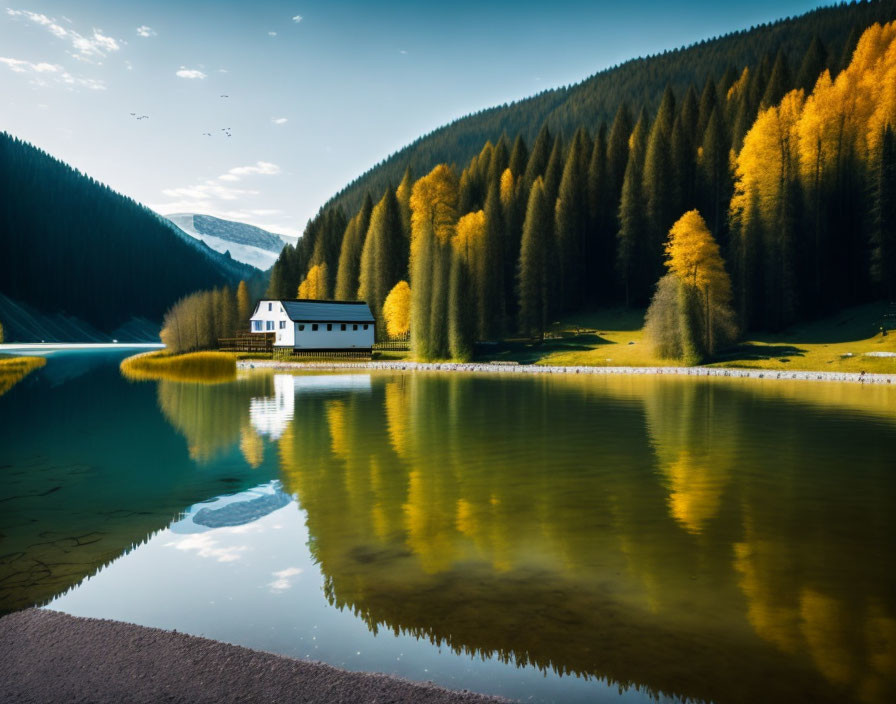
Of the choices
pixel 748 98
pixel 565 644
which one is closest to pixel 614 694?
pixel 565 644

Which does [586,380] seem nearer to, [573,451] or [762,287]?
[762,287]

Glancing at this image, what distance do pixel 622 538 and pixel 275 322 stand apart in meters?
74.4

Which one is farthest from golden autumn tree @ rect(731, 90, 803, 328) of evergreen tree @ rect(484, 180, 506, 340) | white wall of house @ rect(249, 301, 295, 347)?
white wall of house @ rect(249, 301, 295, 347)

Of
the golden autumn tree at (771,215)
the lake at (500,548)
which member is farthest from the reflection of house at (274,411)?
the golden autumn tree at (771,215)

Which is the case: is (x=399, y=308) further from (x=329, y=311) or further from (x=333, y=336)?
(x=329, y=311)

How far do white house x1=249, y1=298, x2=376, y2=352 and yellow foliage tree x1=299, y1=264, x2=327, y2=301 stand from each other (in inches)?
587

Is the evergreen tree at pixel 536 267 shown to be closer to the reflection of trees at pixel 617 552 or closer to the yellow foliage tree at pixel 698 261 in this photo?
the yellow foliage tree at pixel 698 261

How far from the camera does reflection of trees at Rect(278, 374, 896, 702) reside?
6.63m

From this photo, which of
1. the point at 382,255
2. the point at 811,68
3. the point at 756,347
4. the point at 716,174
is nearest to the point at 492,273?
the point at 382,255

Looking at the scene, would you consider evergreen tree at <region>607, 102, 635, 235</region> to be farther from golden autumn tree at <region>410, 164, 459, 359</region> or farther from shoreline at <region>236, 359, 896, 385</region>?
shoreline at <region>236, 359, 896, 385</region>

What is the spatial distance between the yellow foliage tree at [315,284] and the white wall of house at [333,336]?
18366mm

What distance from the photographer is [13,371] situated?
58.9 metres

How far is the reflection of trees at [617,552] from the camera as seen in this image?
261 inches

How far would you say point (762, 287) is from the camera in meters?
57.9
